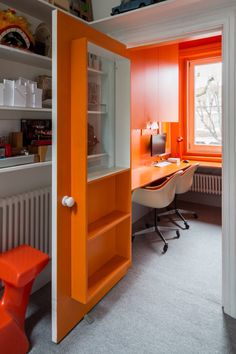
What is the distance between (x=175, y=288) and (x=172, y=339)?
25.1 inches

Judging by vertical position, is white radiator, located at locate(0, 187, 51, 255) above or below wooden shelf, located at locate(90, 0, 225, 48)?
below

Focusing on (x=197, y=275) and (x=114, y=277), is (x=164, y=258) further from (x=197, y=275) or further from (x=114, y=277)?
(x=114, y=277)

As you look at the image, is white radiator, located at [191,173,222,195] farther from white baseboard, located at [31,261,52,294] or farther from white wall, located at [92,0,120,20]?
white baseboard, located at [31,261,52,294]

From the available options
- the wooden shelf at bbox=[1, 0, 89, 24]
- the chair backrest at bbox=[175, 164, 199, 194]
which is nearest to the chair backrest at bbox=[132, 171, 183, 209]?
the chair backrest at bbox=[175, 164, 199, 194]

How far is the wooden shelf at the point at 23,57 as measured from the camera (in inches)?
70.2

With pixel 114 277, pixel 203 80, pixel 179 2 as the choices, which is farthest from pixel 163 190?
pixel 203 80

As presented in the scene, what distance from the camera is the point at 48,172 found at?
246 cm

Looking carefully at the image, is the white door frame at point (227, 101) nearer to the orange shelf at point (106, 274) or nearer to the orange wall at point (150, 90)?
the orange shelf at point (106, 274)

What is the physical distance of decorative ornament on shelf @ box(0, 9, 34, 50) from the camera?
5.78ft

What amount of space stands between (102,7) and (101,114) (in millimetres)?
1106

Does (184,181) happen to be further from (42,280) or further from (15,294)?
(15,294)

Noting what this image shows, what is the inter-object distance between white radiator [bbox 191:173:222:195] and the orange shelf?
2.59 metres

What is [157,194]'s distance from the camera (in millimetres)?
3215

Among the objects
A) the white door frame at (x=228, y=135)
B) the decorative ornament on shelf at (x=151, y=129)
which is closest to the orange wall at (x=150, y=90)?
the decorative ornament on shelf at (x=151, y=129)
